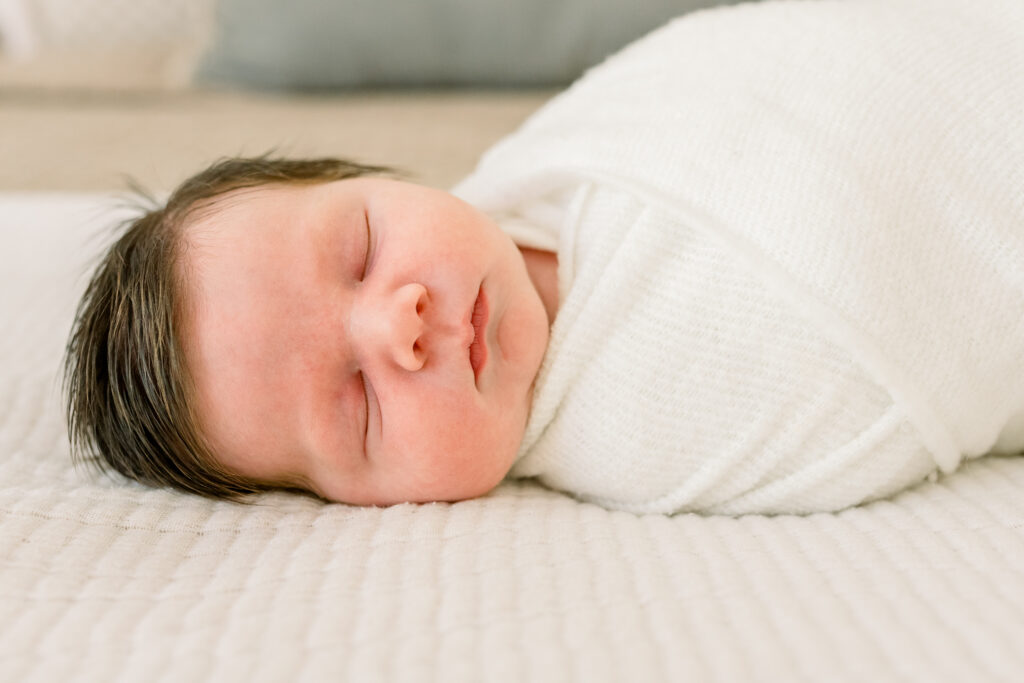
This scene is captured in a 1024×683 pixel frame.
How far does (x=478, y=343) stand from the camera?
809 mm

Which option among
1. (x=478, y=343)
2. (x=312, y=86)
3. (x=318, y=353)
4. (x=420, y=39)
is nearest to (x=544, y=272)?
(x=478, y=343)

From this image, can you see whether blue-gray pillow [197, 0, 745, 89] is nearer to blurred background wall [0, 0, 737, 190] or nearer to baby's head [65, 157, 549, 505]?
blurred background wall [0, 0, 737, 190]

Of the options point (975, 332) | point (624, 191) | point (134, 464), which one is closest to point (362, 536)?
point (134, 464)

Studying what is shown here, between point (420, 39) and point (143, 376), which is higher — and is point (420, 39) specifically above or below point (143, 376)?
above

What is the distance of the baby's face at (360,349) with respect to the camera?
779 mm

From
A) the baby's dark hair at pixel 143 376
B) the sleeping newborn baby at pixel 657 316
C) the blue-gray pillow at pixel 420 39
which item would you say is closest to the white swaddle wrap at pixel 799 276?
the sleeping newborn baby at pixel 657 316

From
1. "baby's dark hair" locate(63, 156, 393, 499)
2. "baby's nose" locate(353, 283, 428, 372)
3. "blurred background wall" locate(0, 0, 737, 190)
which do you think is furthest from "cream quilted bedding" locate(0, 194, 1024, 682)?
"blurred background wall" locate(0, 0, 737, 190)

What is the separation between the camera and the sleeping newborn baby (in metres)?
0.76

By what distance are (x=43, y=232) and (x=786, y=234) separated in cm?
122

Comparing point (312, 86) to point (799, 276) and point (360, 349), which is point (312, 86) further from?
point (799, 276)

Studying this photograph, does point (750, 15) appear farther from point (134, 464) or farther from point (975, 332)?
point (134, 464)

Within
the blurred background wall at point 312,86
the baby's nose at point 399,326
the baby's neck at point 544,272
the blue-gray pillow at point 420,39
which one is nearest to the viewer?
the baby's nose at point 399,326

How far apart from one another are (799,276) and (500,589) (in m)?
0.38

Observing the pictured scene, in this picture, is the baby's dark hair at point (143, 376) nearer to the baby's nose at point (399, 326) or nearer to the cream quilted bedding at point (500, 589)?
the cream quilted bedding at point (500, 589)
